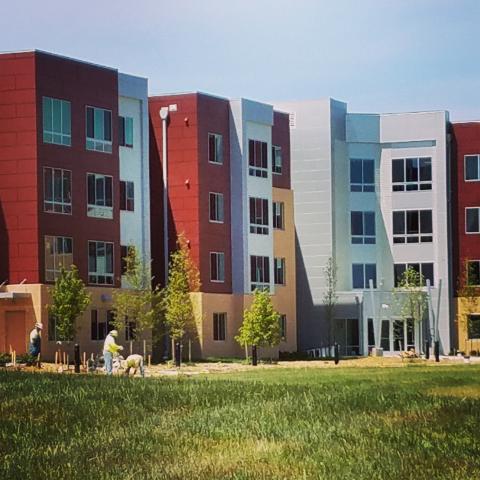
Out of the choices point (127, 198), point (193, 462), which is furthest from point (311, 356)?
point (193, 462)

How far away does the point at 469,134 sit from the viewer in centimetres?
8219

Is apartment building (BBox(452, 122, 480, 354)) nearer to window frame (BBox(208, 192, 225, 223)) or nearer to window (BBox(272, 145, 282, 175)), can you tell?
window (BBox(272, 145, 282, 175))

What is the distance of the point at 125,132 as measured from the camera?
217ft

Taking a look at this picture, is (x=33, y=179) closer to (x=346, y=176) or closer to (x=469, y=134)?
(x=346, y=176)

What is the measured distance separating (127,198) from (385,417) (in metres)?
46.1

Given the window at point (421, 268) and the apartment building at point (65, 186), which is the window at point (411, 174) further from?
the apartment building at point (65, 186)

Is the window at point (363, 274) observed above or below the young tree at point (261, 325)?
above

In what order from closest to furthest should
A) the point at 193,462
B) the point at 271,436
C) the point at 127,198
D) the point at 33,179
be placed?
the point at 193,462 → the point at 271,436 → the point at 33,179 → the point at 127,198

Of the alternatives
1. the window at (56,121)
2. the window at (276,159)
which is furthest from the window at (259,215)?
the window at (56,121)

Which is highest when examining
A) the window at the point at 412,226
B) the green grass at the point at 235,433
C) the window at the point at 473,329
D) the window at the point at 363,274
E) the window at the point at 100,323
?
the window at the point at 412,226

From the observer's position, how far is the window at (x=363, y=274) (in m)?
82.9

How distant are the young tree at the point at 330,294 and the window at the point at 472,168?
10.8m

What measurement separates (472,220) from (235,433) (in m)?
66.1

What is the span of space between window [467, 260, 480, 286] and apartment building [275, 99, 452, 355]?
1466 mm
